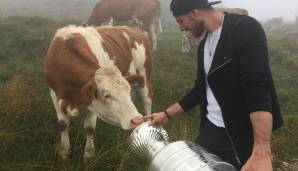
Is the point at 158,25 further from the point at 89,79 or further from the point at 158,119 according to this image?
the point at 158,119

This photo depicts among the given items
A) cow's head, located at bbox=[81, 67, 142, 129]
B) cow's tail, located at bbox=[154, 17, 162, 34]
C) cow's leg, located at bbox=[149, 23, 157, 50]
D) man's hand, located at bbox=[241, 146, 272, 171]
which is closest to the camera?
man's hand, located at bbox=[241, 146, 272, 171]

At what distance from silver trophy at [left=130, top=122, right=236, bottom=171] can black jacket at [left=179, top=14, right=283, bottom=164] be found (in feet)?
1.36

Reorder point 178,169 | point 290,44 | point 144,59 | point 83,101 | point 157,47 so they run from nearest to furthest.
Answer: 1. point 178,169
2. point 83,101
3. point 144,59
4. point 157,47
5. point 290,44

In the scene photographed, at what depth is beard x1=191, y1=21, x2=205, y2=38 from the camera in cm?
310

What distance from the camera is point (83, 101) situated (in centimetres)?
502

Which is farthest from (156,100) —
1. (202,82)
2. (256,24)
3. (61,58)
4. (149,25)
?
(149,25)

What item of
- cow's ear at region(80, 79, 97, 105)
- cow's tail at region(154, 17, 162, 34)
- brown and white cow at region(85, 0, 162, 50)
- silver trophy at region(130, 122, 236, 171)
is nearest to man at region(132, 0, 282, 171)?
silver trophy at region(130, 122, 236, 171)

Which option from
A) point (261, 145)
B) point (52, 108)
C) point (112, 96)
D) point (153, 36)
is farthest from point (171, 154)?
point (153, 36)

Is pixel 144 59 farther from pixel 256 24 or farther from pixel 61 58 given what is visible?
pixel 256 24

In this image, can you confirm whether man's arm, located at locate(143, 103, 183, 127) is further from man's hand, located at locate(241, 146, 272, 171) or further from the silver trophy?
man's hand, located at locate(241, 146, 272, 171)

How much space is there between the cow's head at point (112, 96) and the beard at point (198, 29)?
60.9 inches

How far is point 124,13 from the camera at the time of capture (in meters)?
15.6

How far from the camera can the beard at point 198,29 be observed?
3.10 meters

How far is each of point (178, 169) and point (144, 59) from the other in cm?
499
